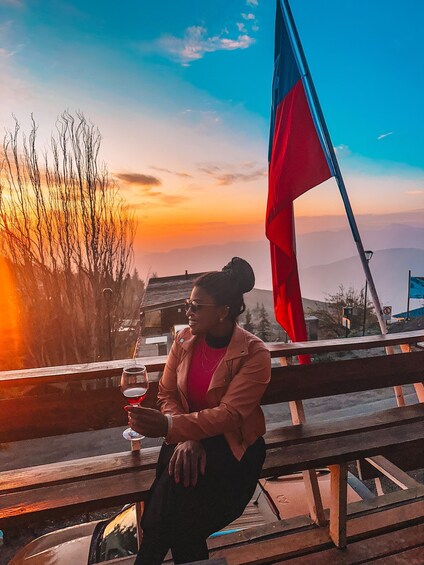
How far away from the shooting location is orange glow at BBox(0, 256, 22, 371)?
13.3 m

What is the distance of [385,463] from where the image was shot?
11.1ft

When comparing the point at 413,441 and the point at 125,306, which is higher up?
the point at 125,306

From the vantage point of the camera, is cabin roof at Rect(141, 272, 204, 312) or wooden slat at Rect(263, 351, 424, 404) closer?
wooden slat at Rect(263, 351, 424, 404)

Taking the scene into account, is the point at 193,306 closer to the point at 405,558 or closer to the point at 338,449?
the point at 338,449

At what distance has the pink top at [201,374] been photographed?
6.26 ft

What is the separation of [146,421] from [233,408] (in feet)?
1.29

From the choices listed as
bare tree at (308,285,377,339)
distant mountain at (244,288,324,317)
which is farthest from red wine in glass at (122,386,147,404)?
distant mountain at (244,288,324,317)

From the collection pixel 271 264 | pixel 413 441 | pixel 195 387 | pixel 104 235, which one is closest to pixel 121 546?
pixel 195 387

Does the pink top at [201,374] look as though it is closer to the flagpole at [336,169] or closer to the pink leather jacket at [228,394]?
the pink leather jacket at [228,394]

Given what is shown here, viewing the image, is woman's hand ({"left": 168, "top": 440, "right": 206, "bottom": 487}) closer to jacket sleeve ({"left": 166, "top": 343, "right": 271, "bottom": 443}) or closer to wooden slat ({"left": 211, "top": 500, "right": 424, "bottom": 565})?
jacket sleeve ({"left": 166, "top": 343, "right": 271, "bottom": 443})

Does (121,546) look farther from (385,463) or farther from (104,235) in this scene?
Result: (104,235)

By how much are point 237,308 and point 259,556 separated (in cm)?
124

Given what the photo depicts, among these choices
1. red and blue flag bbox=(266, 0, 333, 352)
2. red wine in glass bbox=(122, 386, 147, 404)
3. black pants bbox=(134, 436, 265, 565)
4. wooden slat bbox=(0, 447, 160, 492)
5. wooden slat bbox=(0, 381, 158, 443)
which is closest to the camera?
black pants bbox=(134, 436, 265, 565)

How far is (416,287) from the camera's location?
637 inches
